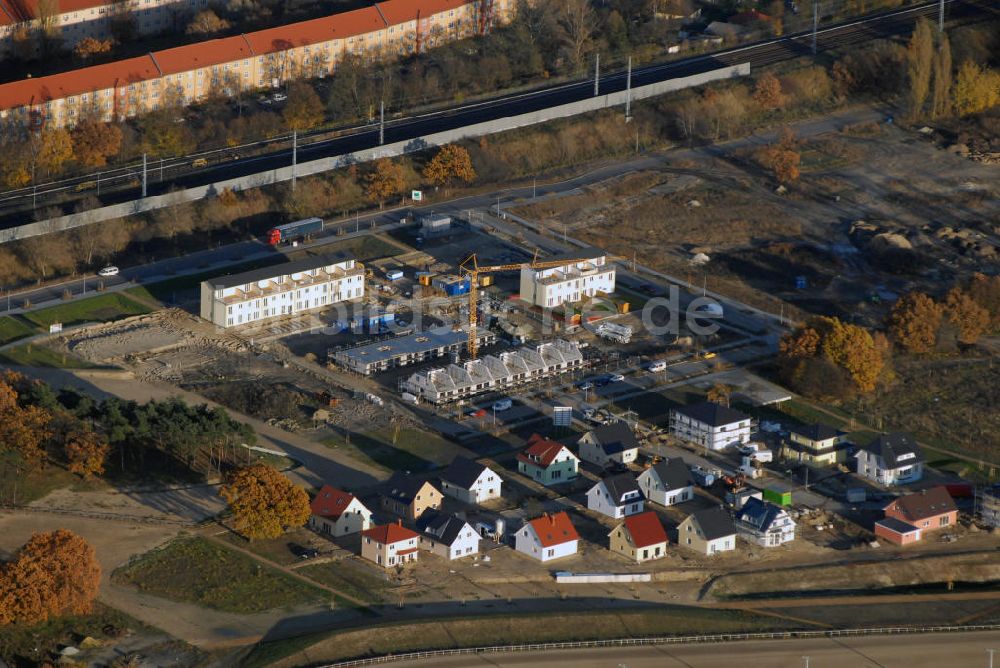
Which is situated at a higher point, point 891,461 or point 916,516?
point 891,461

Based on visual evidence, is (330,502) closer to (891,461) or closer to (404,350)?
(404,350)

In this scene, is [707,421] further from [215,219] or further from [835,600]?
[215,219]

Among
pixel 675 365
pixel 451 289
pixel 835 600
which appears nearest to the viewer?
pixel 835 600

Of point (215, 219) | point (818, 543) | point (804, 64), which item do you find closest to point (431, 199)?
point (215, 219)

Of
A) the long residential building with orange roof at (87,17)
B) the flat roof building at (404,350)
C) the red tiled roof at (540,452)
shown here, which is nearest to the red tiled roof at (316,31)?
the long residential building with orange roof at (87,17)

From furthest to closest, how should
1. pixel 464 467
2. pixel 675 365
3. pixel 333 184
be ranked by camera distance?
pixel 333 184 → pixel 675 365 → pixel 464 467

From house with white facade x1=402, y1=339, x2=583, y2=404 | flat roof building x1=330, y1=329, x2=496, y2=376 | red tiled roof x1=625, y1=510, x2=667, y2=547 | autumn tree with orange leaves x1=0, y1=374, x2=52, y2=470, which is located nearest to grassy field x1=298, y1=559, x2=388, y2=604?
red tiled roof x1=625, y1=510, x2=667, y2=547

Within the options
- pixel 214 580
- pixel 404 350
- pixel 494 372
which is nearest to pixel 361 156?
pixel 404 350
